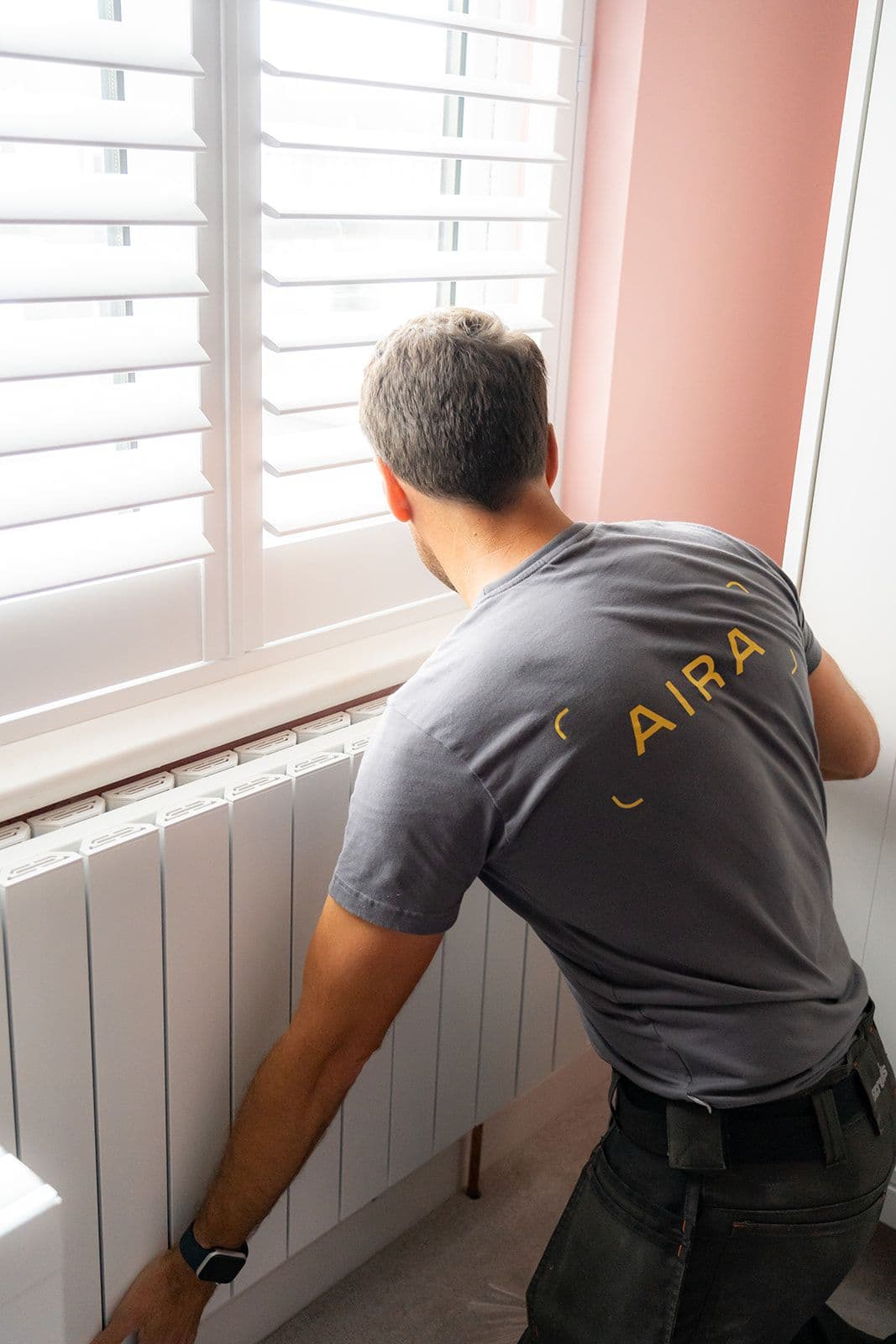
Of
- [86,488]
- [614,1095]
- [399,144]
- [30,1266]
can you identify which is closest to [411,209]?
[399,144]

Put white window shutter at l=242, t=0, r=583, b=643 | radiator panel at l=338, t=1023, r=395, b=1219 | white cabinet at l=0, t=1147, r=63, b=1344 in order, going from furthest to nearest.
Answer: radiator panel at l=338, t=1023, r=395, b=1219 < white window shutter at l=242, t=0, r=583, b=643 < white cabinet at l=0, t=1147, r=63, b=1344

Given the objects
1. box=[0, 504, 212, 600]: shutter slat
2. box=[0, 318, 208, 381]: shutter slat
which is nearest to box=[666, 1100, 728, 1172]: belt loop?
box=[0, 504, 212, 600]: shutter slat

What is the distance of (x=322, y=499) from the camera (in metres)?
1.53

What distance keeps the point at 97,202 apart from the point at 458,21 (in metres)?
0.53

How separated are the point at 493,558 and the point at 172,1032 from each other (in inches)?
22.0

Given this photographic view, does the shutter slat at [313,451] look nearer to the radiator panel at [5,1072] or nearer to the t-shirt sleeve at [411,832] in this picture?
the t-shirt sleeve at [411,832]

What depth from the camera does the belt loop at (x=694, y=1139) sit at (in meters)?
1.15

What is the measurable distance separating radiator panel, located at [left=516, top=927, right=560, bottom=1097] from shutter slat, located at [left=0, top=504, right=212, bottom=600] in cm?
68

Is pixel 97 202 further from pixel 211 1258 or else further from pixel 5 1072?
pixel 211 1258

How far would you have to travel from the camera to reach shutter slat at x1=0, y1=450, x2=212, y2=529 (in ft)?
3.90

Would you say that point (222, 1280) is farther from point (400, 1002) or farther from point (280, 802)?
point (280, 802)

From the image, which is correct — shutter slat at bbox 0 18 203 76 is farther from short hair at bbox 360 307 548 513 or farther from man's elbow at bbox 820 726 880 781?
man's elbow at bbox 820 726 880 781

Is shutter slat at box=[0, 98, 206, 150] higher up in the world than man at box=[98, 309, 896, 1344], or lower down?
higher up

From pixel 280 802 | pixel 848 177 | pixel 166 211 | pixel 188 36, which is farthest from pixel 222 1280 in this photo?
pixel 848 177
